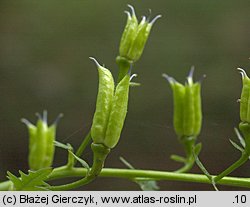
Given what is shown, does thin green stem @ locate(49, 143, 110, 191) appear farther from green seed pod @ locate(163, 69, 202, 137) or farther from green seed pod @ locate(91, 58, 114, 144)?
green seed pod @ locate(163, 69, 202, 137)

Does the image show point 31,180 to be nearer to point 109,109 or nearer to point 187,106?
point 109,109

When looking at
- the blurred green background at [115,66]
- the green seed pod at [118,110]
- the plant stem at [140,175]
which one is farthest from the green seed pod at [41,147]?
the blurred green background at [115,66]

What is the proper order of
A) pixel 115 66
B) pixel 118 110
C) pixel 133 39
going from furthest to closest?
1. pixel 115 66
2. pixel 133 39
3. pixel 118 110

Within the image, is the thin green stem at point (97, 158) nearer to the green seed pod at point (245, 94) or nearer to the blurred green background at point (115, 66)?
the green seed pod at point (245, 94)

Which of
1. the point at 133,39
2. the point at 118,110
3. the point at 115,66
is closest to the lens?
the point at 118,110

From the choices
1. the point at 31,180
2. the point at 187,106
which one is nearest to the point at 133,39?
the point at 187,106

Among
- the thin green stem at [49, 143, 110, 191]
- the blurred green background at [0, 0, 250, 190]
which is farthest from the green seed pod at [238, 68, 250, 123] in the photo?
the blurred green background at [0, 0, 250, 190]
